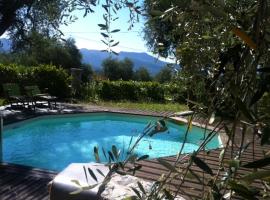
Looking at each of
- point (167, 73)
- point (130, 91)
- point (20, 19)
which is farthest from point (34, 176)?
point (130, 91)

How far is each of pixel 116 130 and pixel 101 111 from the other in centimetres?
138

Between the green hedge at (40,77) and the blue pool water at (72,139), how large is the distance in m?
3.48

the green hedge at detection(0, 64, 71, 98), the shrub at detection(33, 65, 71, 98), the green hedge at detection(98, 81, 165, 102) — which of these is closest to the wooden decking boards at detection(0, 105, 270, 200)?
the green hedge at detection(0, 64, 71, 98)

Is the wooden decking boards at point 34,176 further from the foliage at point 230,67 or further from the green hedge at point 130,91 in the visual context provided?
the green hedge at point 130,91

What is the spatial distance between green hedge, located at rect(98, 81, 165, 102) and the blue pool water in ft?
15.4

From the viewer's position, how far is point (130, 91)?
19.0 metres

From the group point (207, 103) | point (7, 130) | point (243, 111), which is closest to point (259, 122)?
point (243, 111)

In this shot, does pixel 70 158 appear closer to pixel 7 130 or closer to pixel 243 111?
pixel 7 130

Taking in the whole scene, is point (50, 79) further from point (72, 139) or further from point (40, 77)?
point (72, 139)

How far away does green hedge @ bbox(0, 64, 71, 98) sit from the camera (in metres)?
15.6

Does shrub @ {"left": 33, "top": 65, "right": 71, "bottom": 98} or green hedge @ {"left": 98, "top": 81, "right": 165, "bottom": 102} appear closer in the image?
shrub @ {"left": 33, "top": 65, "right": 71, "bottom": 98}

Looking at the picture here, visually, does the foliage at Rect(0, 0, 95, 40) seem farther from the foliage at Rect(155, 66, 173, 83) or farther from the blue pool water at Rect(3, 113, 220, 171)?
the foliage at Rect(155, 66, 173, 83)

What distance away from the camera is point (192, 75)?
1.03 m

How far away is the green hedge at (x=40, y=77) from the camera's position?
15.6 meters
